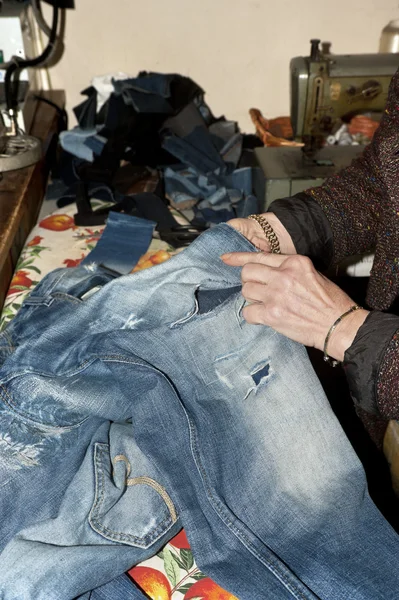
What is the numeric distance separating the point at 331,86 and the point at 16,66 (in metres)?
0.91

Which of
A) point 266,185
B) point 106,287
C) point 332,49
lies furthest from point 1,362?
point 332,49

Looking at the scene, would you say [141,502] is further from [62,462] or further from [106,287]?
[106,287]

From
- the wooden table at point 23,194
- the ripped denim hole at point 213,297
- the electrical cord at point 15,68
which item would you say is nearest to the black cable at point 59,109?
the wooden table at point 23,194

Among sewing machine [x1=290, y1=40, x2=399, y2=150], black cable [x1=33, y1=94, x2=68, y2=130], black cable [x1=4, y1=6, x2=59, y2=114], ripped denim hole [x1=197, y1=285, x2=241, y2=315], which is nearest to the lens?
ripped denim hole [x1=197, y1=285, x2=241, y2=315]

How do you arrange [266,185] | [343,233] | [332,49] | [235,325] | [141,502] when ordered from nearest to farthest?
[141,502] → [235,325] → [343,233] → [266,185] → [332,49]

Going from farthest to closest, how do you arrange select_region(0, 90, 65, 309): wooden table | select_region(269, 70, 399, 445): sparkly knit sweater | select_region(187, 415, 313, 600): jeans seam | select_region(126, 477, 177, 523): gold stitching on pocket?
1. select_region(0, 90, 65, 309): wooden table
2. select_region(269, 70, 399, 445): sparkly knit sweater
3. select_region(126, 477, 177, 523): gold stitching on pocket
4. select_region(187, 415, 313, 600): jeans seam

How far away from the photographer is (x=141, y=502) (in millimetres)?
908

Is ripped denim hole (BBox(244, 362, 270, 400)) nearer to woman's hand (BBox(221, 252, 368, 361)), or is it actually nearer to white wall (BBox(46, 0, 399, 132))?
woman's hand (BBox(221, 252, 368, 361))

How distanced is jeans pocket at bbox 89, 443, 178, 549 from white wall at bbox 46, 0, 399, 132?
174cm

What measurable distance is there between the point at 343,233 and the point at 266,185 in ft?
1.44

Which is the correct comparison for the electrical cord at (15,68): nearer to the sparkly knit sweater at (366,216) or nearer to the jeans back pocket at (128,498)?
the sparkly knit sweater at (366,216)

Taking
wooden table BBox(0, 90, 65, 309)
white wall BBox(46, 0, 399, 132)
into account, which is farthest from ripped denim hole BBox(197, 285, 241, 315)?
white wall BBox(46, 0, 399, 132)

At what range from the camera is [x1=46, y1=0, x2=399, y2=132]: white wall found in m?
2.21

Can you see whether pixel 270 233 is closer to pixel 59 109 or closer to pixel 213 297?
pixel 213 297
